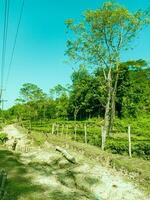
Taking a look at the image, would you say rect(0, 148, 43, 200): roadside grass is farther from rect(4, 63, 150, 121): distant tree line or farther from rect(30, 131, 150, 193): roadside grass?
rect(4, 63, 150, 121): distant tree line

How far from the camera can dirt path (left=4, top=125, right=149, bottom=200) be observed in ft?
39.8

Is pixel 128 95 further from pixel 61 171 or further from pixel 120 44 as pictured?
pixel 61 171

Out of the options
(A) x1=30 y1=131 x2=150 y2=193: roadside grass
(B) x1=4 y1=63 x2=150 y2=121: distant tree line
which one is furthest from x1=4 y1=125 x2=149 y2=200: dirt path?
(B) x1=4 y1=63 x2=150 y2=121: distant tree line

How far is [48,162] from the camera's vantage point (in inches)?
757

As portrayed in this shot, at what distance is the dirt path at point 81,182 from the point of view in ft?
A: 39.8

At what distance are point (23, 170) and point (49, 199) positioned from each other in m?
5.35

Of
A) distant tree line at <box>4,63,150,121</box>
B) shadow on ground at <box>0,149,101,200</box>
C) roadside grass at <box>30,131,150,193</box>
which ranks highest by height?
distant tree line at <box>4,63,150,121</box>

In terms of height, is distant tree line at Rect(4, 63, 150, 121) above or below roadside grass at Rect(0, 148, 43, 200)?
above

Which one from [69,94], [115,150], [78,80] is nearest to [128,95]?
Result: [69,94]

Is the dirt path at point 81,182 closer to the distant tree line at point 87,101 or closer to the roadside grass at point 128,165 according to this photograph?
the roadside grass at point 128,165

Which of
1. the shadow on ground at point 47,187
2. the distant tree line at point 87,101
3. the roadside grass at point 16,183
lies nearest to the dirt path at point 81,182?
the shadow on ground at point 47,187

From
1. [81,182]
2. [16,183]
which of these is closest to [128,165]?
[81,182]

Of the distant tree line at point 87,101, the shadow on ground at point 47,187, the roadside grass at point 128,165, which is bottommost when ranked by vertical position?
the shadow on ground at point 47,187

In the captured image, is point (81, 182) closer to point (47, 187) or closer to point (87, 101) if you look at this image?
point (47, 187)
